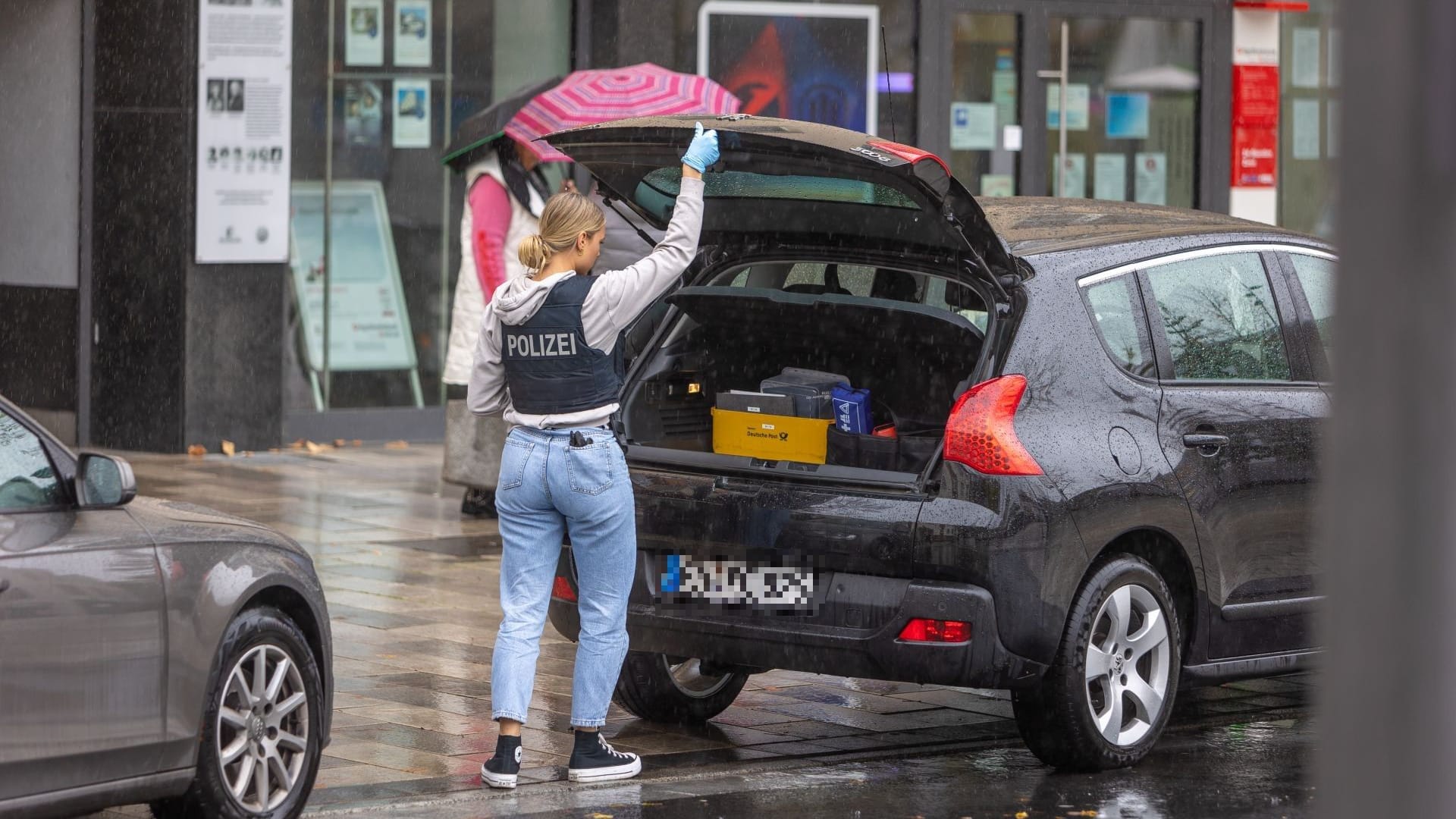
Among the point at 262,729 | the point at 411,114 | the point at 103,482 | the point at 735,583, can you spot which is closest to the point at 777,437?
the point at 735,583

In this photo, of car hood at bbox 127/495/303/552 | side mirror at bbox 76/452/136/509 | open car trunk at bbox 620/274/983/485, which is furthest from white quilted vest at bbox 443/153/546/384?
side mirror at bbox 76/452/136/509

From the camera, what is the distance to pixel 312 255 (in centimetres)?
1445

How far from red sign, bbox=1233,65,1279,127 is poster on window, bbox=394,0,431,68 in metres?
6.90

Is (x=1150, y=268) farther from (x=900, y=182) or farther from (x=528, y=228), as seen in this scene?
(x=528, y=228)

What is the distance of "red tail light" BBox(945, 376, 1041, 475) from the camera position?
6.05 m

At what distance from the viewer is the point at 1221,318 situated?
695 cm

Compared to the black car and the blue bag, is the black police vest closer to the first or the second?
the black car

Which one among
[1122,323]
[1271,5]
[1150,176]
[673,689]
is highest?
[1271,5]

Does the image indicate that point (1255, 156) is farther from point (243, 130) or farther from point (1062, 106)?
point (243, 130)

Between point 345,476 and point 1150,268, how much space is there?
7.41 metres

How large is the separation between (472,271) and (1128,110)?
8011mm

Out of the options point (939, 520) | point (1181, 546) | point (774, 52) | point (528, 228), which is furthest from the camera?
point (774, 52)

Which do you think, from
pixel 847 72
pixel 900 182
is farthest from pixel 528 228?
pixel 847 72

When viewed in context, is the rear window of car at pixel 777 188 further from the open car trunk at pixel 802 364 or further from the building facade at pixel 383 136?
the building facade at pixel 383 136
